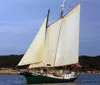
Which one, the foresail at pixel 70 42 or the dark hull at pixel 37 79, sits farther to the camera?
the foresail at pixel 70 42

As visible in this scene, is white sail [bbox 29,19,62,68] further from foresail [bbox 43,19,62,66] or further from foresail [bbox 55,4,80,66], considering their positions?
foresail [bbox 55,4,80,66]

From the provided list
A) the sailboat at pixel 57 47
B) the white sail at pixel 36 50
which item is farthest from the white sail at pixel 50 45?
the white sail at pixel 36 50

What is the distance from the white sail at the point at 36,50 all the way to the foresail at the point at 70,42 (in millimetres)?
4545

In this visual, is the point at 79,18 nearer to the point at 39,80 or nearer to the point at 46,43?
the point at 46,43

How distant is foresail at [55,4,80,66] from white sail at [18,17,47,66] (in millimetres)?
4545

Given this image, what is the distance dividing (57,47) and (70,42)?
9.52ft

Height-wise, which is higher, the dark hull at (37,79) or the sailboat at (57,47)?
the sailboat at (57,47)

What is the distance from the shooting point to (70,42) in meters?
100

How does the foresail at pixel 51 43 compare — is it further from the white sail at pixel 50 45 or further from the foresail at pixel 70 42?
the foresail at pixel 70 42

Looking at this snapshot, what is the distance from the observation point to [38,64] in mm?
97938

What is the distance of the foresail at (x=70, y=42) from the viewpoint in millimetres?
100188

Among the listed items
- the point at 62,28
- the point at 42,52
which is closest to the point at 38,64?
the point at 42,52

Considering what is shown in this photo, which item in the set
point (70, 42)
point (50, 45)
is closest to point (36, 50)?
point (50, 45)

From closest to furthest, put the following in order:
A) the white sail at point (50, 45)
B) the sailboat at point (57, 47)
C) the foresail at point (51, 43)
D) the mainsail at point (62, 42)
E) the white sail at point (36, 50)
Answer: the white sail at point (36, 50) → the sailboat at point (57, 47) → the white sail at point (50, 45) → the foresail at point (51, 43) → the mainsail at point (62, 42)
